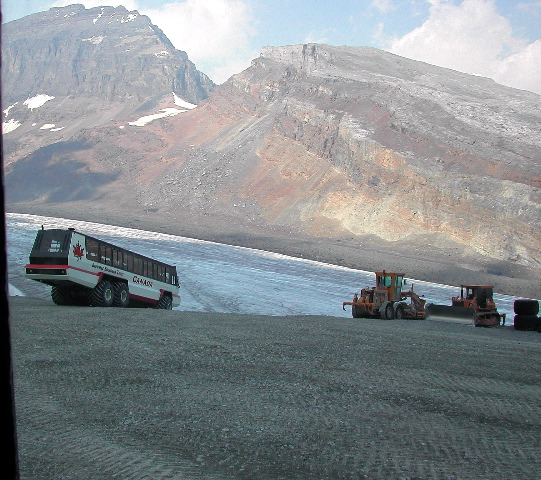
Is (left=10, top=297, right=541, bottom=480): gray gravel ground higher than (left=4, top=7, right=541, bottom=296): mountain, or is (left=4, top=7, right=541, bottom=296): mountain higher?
(left=4, top=7, right=541, bottom=296): mountain

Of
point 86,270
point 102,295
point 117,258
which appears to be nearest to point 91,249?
point 86,270

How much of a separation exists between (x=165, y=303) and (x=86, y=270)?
4.76 metres

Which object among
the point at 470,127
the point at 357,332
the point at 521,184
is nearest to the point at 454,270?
the point at 521,184

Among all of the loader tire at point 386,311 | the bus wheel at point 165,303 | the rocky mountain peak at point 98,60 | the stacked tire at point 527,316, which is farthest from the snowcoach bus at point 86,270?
the rocky mountain peak at point 98,60

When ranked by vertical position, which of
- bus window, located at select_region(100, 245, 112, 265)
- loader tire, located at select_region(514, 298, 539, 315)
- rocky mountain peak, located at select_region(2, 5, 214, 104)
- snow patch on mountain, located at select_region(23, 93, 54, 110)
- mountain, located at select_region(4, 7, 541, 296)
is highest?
rocky mountain peak, located at select_region(2, 5, 214, 104)

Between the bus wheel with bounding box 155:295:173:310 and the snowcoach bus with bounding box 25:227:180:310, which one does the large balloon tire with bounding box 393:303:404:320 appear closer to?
the bus wheel with bounding box 155:295:173:310

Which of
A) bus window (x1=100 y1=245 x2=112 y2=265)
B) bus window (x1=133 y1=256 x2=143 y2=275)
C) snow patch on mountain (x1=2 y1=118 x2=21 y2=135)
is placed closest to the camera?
bus window (x1=100 y1=245 x2=112 y2=265)

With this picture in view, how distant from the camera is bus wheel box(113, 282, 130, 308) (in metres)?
19.5

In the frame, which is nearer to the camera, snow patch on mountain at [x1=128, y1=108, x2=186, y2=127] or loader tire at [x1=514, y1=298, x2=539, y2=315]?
loader tire at [x1=514, y1=298, x2=539, y2=315]

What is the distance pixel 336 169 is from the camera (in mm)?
57469

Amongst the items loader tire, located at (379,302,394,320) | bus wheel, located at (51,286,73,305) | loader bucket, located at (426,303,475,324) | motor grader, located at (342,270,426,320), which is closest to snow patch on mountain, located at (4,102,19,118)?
bus wheel, located at (51,286,73,305)

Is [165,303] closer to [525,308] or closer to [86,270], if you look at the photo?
[86,270]

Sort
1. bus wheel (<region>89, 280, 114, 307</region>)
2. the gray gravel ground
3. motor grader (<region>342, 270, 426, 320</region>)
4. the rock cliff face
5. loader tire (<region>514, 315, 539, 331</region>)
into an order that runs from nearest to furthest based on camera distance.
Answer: the gray gravel ground, bus wheel (<region>89, 280, 114, 307</region>), loader tire (<region>514, 315, 539, 331</region>), motor grader (<region>342, 270, 426, 320</region>), the rock cliff face

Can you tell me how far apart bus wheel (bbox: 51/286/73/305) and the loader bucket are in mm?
12010
